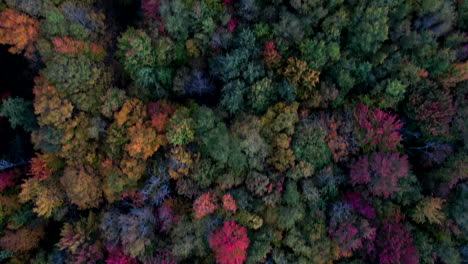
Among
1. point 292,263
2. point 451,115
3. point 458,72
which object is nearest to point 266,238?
point 292,263

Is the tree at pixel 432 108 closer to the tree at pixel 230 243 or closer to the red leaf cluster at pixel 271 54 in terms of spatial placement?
the red leaf cluster at pixel 271 54

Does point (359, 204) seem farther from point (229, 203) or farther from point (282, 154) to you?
point (229, 203)

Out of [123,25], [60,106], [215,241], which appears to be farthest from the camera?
[123,25]

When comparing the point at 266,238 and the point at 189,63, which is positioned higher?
the point at 189,63

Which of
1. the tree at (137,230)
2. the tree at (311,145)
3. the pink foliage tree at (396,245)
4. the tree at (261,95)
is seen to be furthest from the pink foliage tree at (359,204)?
the tree at (137,230)

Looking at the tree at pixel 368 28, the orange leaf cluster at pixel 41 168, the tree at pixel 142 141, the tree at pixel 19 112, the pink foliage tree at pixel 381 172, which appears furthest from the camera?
the tree at pixel 19 112

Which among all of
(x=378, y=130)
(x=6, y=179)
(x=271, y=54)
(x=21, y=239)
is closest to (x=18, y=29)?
(x=6, y=179)

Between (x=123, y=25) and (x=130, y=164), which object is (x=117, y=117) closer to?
(x=130, y=164)

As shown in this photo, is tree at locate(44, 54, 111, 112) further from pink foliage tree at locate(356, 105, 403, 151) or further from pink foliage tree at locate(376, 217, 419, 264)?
pink foliage tree at locate(376, 217, 419, 264)
